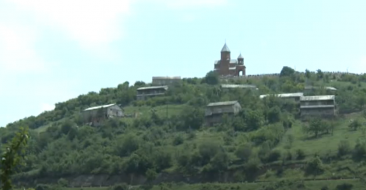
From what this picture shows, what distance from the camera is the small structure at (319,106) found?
103 meters

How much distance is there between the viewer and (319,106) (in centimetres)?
10331

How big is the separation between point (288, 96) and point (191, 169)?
91.2 ft

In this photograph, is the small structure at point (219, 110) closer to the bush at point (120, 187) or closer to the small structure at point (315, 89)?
the small structure at point (315, 89)

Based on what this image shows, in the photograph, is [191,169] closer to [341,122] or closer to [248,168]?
[248,168]

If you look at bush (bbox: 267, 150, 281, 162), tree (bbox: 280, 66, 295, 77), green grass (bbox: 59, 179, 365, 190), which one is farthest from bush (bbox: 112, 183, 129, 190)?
tree (bbox: 280, 66, 295, 77)

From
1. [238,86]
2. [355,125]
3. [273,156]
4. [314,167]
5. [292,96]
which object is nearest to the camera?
[314,167]

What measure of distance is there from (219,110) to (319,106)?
11.7m

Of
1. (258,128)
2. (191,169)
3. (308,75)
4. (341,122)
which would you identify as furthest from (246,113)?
(308,75)

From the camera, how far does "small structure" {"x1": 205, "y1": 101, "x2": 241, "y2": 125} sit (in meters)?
104

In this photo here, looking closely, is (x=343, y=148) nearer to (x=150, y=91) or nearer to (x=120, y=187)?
(x=120, y=187)

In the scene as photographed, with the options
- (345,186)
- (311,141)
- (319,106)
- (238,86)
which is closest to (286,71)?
(238,86)

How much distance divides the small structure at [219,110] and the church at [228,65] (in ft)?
93.5

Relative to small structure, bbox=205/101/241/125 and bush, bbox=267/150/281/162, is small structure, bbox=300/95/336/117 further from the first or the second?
bush, bbox=267/150/281/162

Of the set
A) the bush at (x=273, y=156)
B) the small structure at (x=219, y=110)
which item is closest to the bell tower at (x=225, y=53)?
the small structure at (x=219, y=110)
